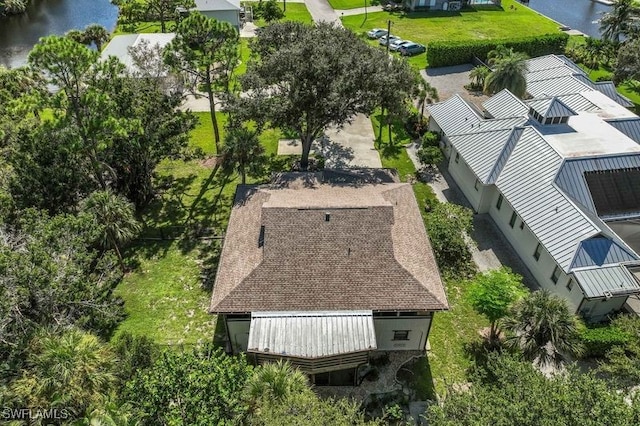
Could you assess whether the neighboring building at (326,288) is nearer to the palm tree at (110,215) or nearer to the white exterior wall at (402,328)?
the white exterior wall at (402,328)

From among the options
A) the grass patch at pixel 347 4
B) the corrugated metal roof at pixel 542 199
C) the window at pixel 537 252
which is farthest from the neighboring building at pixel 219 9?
the window at pixel 537 252

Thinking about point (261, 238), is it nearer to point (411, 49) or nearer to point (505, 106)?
point (505, 106)

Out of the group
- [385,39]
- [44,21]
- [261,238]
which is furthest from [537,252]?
[44,21]

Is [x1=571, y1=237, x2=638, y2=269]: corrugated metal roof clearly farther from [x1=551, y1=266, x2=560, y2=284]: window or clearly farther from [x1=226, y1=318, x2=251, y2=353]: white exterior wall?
[x1=226, y1=318, x2=251, y2=353]: white exterior wall

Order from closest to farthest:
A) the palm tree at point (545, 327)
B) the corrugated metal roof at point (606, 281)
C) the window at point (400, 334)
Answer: the palm tree at point (545, 327) → the window at point (400, 334) → the corrugated metal roof at point (606, 281)

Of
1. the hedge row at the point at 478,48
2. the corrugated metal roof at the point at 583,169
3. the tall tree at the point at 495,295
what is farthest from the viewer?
the hedge row at the point at 478,48

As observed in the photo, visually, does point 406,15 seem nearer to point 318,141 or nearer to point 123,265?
point 318,141

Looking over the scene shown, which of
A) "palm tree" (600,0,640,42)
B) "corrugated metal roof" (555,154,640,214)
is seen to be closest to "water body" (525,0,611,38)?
"palm tree" (600,0,640,42)

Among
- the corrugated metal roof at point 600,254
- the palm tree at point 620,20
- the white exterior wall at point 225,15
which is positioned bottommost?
the corrugated metal roof at point 600,254
